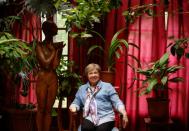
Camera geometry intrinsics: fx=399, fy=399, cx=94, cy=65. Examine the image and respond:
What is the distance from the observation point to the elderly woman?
3.51 m

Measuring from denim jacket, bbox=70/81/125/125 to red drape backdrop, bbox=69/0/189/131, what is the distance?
1.08 metres

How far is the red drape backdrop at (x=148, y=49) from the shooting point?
4727 millimetres

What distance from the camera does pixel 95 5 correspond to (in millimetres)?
4477

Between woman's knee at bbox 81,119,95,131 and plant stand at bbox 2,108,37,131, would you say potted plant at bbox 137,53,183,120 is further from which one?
plant stand at bbox 2,108,37,131

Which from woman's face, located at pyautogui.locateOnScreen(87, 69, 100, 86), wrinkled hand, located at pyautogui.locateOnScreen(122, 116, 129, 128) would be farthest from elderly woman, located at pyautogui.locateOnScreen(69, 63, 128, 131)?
wrinkled hand, located at pyautogui.locateOnScreen(122, 116, 129, 128)

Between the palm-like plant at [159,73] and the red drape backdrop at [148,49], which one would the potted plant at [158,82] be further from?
the red drape backdrop at [148,49]

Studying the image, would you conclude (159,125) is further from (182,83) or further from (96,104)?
(96,104)

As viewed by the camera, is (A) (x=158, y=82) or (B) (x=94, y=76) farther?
(A) (x=158, y=82)

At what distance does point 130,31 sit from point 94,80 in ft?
4.55

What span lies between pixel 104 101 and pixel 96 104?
9 centimetres

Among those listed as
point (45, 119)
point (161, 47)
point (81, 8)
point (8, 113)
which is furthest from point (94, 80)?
point (8, 113)

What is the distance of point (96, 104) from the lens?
3568 mm

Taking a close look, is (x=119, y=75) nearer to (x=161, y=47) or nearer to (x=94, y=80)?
(x=161, y=47)

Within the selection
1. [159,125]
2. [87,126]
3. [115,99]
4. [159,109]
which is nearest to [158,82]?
[159,109]
